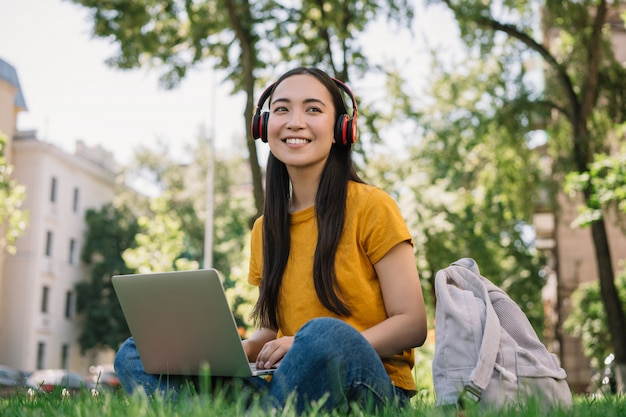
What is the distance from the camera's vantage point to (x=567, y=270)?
30672 mm

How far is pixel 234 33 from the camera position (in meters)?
11.5

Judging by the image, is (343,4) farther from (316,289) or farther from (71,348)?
(71,348)

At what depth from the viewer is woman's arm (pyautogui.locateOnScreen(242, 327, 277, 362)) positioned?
349 cm

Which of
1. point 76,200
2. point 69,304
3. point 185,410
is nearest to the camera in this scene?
point 185,410

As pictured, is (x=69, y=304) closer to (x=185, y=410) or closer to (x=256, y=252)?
(x=256, y=252)

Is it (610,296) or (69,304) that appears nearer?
(610,296)

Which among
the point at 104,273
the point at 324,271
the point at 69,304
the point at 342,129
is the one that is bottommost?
the point at 69,304

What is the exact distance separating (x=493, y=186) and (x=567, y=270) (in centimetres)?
1308

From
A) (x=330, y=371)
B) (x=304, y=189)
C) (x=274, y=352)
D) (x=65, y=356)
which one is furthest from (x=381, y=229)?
(x=65, y=356)

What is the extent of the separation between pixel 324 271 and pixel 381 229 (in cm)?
27

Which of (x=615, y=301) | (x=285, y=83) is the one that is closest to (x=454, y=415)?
(x=285, y=83)

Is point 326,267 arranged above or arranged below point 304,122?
below

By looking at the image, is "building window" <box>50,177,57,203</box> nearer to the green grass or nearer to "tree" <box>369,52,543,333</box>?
"tree" <box>369,52,543,333</box>

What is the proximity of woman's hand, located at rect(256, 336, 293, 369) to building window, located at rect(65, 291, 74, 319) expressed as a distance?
132ft
